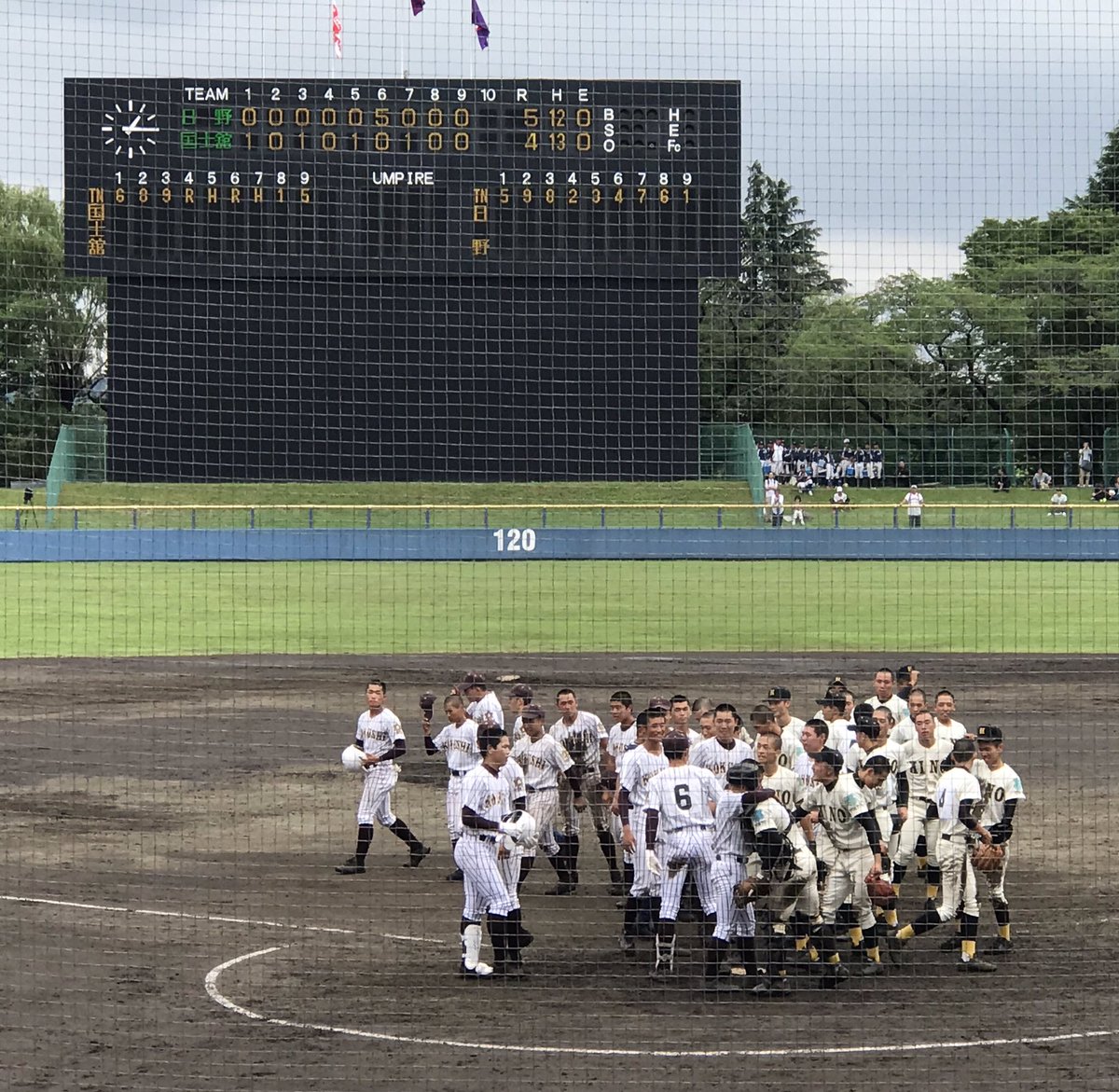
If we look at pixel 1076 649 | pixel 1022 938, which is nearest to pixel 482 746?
pixel 1022 938

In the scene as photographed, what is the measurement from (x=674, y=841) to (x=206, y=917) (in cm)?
353

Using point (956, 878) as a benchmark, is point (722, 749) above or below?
above

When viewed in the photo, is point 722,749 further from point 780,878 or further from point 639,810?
point 780,878

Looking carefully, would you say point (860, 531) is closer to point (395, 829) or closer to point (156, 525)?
point (156, 525)

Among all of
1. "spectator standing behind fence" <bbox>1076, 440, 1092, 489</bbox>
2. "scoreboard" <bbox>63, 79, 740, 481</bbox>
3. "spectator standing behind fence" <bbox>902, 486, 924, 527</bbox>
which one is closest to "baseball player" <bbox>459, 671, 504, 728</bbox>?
"spectator standing behind fence" <bbox>1076, 440, 1092, 489</bbox>

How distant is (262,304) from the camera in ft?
97.7

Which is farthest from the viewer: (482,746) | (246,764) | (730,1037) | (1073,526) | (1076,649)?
(1073,526)

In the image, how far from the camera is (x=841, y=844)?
996cm

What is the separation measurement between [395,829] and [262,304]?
61.8 feet

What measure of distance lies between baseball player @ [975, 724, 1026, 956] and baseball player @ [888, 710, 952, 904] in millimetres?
500

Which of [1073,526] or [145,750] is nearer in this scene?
[145,750]

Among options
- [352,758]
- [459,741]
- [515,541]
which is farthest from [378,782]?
[515,541]

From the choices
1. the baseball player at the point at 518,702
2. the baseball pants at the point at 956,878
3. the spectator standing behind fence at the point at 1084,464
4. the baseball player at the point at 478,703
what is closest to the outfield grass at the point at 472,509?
the spectator standing behind fence at the point at 1084,464

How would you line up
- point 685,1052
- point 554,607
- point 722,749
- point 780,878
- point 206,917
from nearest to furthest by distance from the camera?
point 685,1052 < point 780,878 < point 722,749 < point 206,917 < point 554,607
